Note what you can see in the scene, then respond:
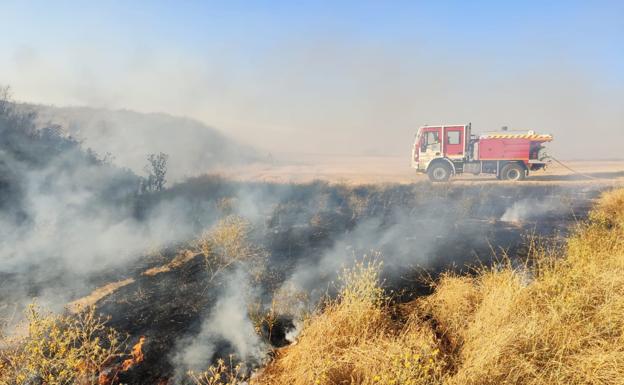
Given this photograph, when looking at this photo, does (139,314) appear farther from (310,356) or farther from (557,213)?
(557,213)

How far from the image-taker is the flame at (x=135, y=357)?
14.8 feet

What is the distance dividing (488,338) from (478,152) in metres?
13.3

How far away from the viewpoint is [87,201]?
9.93 meters

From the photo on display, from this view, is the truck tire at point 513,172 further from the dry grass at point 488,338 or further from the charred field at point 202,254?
the dry grass at point 488,338

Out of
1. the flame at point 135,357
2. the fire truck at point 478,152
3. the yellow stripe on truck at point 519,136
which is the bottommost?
the flame at point 135,357

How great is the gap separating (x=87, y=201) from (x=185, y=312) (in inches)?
240

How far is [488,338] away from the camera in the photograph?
3865 millimetres

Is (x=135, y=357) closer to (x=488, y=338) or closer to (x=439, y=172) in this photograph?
(x=488, y=338)

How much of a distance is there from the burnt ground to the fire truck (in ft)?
4.36

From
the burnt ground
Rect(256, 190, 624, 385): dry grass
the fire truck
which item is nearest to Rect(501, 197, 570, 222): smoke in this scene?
the burnt ground

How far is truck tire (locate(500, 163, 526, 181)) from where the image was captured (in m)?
15.6

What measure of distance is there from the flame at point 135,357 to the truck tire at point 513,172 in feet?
50.6

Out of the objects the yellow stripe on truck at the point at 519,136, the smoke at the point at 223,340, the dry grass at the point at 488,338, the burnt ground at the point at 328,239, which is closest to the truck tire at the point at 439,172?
the burnt ground at the point at 328,239

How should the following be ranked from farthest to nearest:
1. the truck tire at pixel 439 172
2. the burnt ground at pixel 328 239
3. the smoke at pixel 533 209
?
1. the truck tire at pixel 439 172
2. the smoke at pixel 533 209
3. the burnt ground at pixel 328 239
